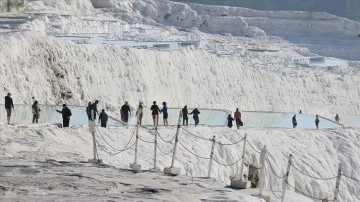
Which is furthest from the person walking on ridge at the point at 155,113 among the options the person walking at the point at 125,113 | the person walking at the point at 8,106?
the person walking at the point at 8,106

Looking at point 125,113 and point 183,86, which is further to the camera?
point 183,86

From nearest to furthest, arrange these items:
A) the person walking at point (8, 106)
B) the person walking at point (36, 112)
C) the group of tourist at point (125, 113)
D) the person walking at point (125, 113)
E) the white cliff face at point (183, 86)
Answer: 1. the person walking at point (8, 106)
2. the group of tourist at point (125, 113)
3. the person walking at point (36, 112)
4. the white cliff face at point (183, 86)
5. the person walking at point (125, 113)

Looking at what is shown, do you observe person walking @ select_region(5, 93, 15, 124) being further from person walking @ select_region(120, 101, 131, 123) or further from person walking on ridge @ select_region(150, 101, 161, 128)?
person walking on ridge @ select_region(150, 101, 161, 128)

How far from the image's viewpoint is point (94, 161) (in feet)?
58.7

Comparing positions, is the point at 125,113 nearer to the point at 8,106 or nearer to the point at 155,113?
the point at 155,113

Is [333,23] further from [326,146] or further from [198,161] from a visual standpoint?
[198,161]

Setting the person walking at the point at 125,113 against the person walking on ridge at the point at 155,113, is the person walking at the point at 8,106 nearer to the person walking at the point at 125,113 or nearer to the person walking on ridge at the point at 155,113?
the person walking at the point at 125,113

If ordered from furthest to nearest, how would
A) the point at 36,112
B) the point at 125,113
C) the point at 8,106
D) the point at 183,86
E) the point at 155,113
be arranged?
the point at 183,86 < the point at 125,113 < the point at 155,113 < the point at 36,112 < the point at 8,106

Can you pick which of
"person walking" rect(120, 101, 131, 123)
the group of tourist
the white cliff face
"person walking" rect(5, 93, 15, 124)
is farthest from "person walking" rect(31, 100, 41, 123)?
"person walking" rect(120, 101, 131, 123)

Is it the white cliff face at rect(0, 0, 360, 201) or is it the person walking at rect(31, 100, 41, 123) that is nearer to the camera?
the person walking at rect(31, 100, 41, 123)

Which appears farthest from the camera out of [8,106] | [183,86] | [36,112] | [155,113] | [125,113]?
[183,86]

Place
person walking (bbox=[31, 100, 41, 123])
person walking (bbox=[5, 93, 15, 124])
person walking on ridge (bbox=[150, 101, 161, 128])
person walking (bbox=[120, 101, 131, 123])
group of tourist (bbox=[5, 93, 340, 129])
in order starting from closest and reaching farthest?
person walking (bbox=[5, 93, 15, 124]) → group of tourist (bbox=[5, 93, 340, 129]) → person walking (bbox=[31, 100, 41, 123]) → person walking on ridge (bbox=[150, 101, 161, 128]) → person walking (bbox=[120, 101, 131, 123])

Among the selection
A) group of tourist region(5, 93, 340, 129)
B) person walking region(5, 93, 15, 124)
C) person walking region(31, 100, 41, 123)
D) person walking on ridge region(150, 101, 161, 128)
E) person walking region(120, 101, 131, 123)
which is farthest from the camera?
person walking region(120, 101, 131, 123)

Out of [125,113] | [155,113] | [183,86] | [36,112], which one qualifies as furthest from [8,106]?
[183,86]
